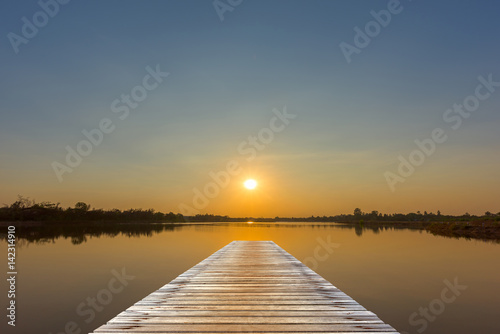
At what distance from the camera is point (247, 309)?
193 inches

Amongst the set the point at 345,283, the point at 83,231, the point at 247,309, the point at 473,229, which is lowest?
the point at 345,283

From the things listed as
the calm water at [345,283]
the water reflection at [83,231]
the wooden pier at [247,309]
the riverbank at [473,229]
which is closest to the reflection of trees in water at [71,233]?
the water reflection at [83,231]

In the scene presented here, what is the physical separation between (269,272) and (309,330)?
439cm

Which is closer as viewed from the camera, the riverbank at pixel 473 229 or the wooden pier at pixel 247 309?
the wooden pier at pixel 247 309

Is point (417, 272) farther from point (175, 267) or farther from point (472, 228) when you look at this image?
point (472, 228)

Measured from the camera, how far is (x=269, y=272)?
838cm

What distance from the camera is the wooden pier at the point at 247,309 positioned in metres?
4.11

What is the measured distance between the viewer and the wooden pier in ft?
13.5

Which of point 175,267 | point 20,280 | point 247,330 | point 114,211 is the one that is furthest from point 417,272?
point 114,211

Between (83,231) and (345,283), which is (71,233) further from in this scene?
(345,283)

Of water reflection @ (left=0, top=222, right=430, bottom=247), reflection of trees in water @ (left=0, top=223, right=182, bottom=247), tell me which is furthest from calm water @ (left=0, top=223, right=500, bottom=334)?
water reflection @ (left=0, top=222, right=430, bottom=247)

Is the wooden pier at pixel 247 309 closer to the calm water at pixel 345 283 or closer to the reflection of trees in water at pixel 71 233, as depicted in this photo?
the calm water at pixel 345 283

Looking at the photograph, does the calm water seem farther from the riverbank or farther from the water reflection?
the riverbank

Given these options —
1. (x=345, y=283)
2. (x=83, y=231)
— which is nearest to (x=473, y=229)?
(x=345, y=283)
